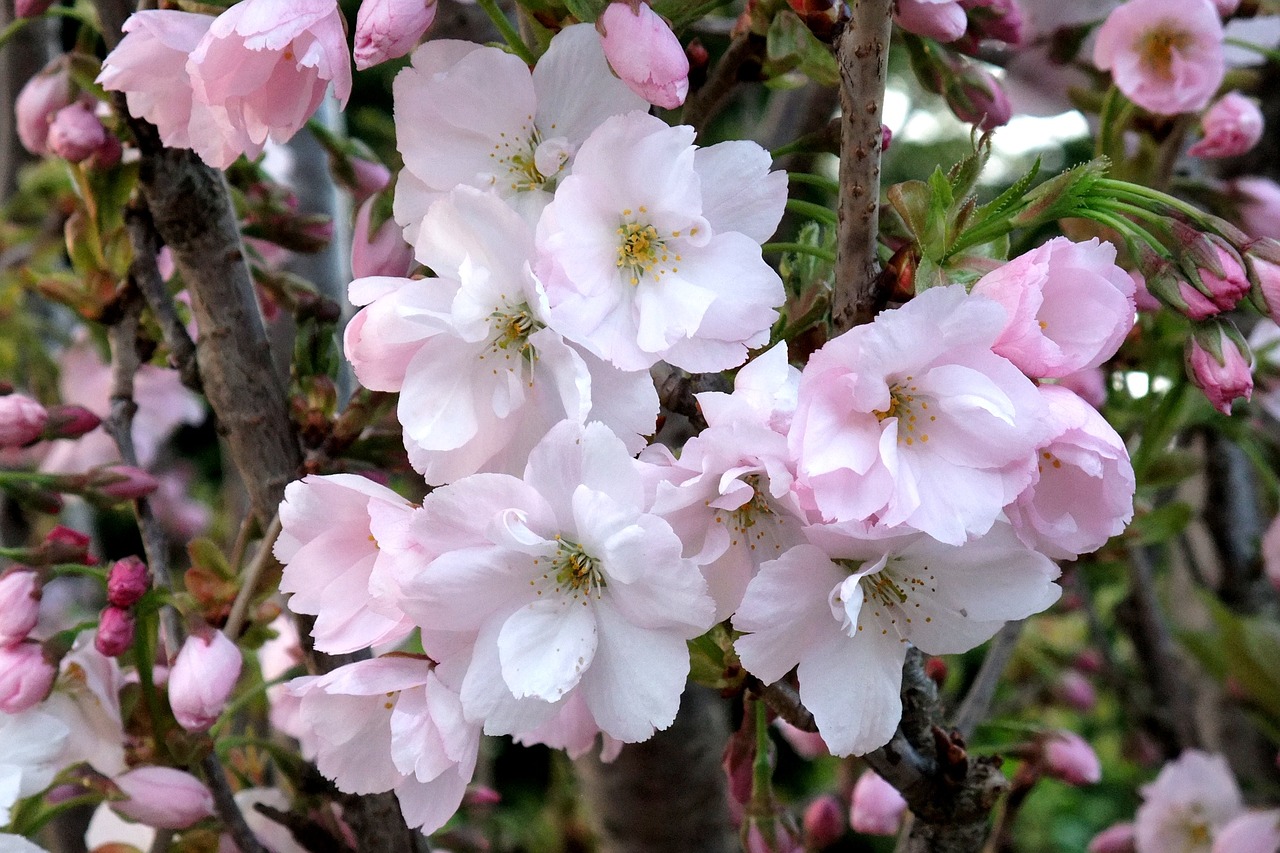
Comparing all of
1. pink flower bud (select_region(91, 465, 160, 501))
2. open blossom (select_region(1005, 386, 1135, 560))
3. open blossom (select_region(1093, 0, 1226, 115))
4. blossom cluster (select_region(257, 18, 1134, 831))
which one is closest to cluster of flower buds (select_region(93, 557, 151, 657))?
pink flower bud (select_region(91, 465, 160, 501))

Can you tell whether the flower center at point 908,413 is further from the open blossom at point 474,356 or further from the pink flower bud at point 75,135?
the pink flower bud at point 75,135

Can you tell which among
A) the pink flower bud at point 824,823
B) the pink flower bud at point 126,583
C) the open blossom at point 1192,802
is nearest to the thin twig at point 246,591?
the pink flower bud at point 126,583

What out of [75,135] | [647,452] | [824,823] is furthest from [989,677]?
[75,135]

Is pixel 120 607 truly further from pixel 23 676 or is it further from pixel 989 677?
pixel 989 677

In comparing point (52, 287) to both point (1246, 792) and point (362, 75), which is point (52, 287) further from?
point (362, 75)

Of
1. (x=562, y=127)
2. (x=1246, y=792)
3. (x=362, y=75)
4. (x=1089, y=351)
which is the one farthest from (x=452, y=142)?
(x=362, y=75)
